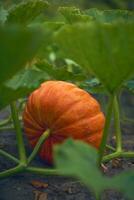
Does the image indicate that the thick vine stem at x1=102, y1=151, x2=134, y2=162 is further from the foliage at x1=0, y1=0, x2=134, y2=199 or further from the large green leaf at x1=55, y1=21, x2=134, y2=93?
the large green leaf at x1=55, y1=21, x2=134, y2=93

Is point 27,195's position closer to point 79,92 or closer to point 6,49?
point 79,92

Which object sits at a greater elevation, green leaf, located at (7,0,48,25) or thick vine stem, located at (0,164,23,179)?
→ green leaf, located at (7,0,48,25)

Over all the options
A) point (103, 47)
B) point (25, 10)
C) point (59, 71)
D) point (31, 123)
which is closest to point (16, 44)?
point (103, 47)

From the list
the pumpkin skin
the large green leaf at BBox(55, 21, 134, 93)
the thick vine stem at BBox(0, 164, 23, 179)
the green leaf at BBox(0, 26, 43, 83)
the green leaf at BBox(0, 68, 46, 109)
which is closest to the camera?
the green leaf at BBox(0, 26, 43, 83)

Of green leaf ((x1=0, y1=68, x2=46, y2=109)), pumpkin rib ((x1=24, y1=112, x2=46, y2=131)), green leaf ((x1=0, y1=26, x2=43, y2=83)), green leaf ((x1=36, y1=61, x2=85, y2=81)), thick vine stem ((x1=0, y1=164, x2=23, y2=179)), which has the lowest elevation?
pumpkin rib ((x1=24, y1=112, x2=46, y2=131))

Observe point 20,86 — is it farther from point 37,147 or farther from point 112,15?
point 112,15

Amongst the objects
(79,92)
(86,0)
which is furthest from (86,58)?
(86,0)

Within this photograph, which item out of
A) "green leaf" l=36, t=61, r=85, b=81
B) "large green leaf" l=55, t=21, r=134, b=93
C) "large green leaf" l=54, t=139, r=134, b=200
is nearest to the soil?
"green leaf" l=36, t=61, r=85, b=81

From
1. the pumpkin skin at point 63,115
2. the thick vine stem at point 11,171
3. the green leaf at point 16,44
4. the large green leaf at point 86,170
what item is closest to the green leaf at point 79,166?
the large green leaf at point 86,170
